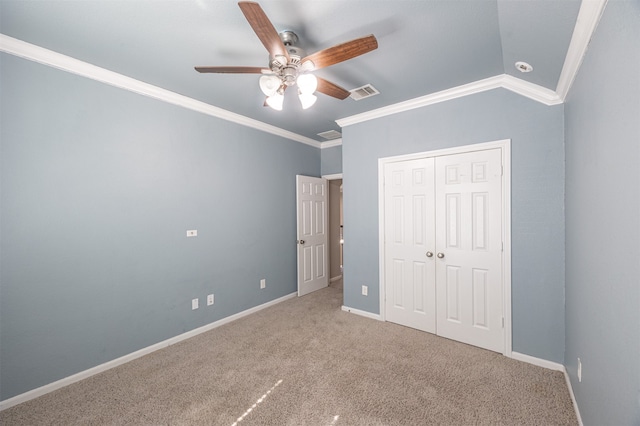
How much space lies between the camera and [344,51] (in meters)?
1.54

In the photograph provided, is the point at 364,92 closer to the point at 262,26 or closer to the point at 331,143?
the point at 262,26

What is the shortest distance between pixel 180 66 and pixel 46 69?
0.98 metres

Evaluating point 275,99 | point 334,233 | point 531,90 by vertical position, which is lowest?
point 334,233

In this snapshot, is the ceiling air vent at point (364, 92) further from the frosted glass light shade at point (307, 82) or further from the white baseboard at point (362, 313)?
the white baseboard at point (362, 313)

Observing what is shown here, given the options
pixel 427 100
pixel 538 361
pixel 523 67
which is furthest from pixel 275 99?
A: pixel 538 361

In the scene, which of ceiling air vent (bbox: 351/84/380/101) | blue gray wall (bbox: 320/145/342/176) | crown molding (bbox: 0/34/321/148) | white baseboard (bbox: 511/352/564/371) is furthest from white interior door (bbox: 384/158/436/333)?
crown molding (bbox: 0/34/321/148)

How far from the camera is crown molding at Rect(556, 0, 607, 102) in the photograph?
4.20 ft

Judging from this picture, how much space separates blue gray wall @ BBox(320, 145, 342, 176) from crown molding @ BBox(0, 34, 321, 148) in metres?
1.45

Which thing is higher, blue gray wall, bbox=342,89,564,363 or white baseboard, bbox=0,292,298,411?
blue gray wall, bbox=342,89,564,363

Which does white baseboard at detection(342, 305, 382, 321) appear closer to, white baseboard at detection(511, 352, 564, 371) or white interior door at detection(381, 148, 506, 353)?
white interior door at detection(381, 148, 506, 353)

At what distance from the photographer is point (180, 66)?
2.29m

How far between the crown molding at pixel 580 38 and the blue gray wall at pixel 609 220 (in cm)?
6

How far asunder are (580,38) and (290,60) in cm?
170

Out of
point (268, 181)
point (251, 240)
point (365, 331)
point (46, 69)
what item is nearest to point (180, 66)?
point (46, 69)
